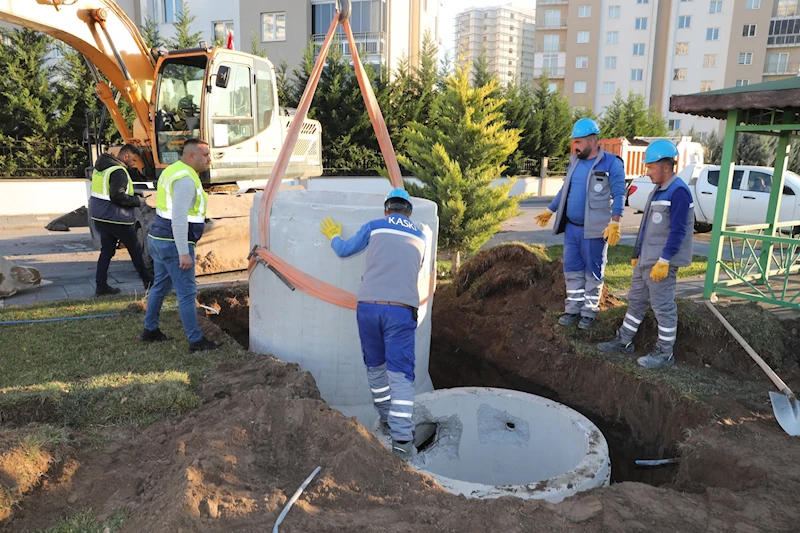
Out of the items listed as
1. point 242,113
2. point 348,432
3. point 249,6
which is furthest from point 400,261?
point 249,6

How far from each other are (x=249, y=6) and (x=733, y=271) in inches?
951

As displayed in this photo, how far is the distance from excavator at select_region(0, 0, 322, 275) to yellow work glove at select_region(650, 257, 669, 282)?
615cm

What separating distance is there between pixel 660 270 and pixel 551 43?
156 ft

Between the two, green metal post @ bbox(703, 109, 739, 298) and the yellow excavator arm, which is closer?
green metal post @ bbox(703, 109, 739, 298)

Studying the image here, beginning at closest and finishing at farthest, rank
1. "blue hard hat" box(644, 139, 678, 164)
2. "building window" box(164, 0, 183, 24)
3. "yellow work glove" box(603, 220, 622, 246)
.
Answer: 1. "blue hard hat" box(644, 139, 678, 164)
2. "yellow work glove" box(603, 220, 622, 246)
3. "building window" box(164, 0, 183, 24)

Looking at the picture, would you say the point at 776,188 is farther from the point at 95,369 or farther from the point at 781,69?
the point at 781,69

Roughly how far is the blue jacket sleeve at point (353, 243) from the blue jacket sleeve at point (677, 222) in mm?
2564

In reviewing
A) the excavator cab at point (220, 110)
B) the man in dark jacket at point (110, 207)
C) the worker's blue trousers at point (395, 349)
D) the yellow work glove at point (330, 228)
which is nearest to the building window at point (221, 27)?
the excavator cab at point (220, 110)

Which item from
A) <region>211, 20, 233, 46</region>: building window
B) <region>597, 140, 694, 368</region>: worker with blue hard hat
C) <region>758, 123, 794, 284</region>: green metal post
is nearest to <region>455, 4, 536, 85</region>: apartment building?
<region>211, 20, 233, 46</region>: building window

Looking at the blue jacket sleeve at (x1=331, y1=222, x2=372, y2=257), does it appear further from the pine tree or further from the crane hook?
the pine tree

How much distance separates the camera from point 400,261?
400 cm

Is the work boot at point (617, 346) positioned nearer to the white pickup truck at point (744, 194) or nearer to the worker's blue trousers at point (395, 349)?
the worker's blue trousers at point (395, 349)

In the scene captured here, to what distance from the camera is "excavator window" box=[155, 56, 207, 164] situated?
371 inches

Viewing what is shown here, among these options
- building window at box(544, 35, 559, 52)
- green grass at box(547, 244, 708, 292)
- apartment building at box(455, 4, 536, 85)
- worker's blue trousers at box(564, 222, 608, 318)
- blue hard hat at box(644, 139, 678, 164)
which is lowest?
green grass at box(547, 244, 708, 292)
